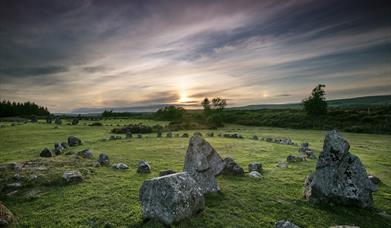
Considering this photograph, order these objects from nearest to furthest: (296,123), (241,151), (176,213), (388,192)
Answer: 1. (176,213)
2. (388,192)
3. (241,151)
4. (296,123)

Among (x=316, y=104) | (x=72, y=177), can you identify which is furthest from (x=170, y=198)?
(x=316, y=104)

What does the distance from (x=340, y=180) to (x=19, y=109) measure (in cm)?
13221

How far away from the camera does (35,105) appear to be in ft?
414

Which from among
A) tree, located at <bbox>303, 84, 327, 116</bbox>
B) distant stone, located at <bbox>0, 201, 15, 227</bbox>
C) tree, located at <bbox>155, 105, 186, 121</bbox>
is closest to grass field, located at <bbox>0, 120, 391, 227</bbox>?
distant stone, located at <bbox>0, 201, 15, 227</bbox>

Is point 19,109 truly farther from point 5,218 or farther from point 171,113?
point 5,218

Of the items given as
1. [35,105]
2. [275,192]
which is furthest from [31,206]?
[35,105]

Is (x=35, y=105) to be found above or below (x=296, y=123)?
above

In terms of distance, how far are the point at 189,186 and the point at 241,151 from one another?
48.2ft

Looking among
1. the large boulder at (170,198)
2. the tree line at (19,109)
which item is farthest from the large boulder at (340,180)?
the tree line at (19,109)

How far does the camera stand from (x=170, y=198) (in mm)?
6875

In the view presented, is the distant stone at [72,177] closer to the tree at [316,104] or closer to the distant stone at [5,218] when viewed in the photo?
the distant stone at [5,218]

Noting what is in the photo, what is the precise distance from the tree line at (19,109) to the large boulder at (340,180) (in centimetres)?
11898

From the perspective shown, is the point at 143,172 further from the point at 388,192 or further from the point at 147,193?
the point at 388,192

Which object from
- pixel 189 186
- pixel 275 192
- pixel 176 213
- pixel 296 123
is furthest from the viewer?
pixel 296 123
